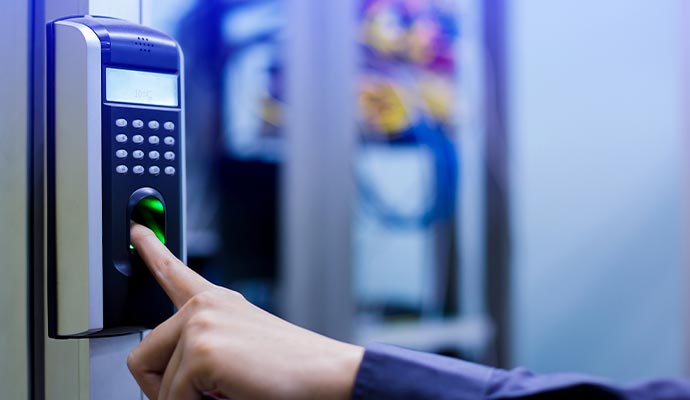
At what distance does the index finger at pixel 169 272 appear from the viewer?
46 cm

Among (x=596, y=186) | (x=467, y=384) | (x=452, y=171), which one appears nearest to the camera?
(x=467, y=384)

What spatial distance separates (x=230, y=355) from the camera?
0.42 m

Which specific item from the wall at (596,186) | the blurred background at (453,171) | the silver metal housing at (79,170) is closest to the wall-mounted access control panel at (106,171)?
the silver metal housing at (79,170)

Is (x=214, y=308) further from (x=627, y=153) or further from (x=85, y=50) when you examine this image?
(x=627, y=153)

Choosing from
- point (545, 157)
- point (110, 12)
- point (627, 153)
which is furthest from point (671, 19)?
point (110, 12)

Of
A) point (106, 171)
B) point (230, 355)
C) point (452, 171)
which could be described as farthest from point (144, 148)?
point (452, 171)

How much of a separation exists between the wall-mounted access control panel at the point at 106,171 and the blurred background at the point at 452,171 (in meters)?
0.99

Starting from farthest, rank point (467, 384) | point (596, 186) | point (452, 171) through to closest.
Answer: point (596, 186), point (452, 171), point (467, 384)

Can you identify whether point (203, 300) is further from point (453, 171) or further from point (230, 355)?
point (453, 171)

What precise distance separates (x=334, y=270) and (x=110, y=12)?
3.63ft

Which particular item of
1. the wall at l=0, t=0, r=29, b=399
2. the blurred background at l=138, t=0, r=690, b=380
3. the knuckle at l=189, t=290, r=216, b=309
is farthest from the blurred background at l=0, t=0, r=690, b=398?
the knuckle at l=189, t=290, r=216, b=309

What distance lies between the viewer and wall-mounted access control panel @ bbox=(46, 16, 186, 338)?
451 millimetres

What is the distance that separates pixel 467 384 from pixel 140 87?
0.89 feet

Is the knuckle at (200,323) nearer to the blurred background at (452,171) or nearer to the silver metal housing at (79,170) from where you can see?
the silver metal housing at (79,170)
